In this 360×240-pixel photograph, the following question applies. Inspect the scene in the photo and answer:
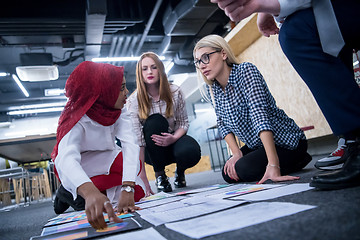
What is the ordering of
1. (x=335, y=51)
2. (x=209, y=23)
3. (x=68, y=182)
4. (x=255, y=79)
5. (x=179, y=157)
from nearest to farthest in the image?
1. (x=335, y=51)
2. (x=68, y=182)
3. (x=255, y=79)
4. (x=179, y=157)
5. (x=209, y=23)

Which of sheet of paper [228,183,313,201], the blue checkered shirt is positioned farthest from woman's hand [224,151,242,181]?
sheet of paper [228,183,313,201]

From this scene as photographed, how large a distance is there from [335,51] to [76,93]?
3.22ft

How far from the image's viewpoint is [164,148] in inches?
80.0

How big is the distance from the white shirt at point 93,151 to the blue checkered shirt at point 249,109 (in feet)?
1.73

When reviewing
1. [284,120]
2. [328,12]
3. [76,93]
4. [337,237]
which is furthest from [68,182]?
[284,120]

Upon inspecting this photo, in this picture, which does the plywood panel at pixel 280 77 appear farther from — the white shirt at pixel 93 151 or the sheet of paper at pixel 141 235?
the sheet of paper at pixel 141 235

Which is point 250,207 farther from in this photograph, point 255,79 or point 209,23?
point 209,23

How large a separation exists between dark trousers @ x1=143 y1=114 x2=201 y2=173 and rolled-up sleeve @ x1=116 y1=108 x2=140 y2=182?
1.59 feet

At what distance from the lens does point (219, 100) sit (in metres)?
1.61

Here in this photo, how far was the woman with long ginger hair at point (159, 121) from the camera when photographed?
1.99 m

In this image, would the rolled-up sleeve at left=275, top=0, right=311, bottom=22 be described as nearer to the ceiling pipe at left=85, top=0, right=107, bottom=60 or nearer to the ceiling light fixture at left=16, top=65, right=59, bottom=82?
the ceiling pipe at left=85, top=0, right=107, bottom=60

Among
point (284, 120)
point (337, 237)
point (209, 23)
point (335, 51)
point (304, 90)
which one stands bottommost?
point (337, 237)

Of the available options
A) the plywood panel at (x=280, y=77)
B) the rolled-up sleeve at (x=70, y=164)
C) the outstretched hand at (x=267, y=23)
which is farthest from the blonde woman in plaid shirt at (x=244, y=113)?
the plywood panel at (x=280, y=77)

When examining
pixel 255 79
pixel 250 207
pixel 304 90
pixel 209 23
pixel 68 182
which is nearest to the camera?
pixel 250 207
